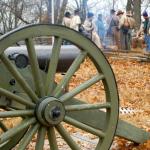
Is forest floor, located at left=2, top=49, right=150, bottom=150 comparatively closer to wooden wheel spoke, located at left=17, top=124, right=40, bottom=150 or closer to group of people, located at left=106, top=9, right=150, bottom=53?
wooden wheel spoke, located at left=17, top=124, right=40, bottom=150

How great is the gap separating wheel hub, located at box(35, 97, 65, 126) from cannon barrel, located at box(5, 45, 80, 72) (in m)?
0.47

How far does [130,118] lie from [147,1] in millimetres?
41814

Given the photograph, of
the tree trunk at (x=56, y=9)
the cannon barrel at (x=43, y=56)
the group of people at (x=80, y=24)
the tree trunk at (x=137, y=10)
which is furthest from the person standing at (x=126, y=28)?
the cannon barrel at (x=43, y=56)

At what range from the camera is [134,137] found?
5715mm

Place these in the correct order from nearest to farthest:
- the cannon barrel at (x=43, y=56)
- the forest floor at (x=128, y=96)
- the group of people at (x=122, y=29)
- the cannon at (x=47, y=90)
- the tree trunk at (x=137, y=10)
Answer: the cannon at (x=47, y=90) → the cannon barrel at (x=43, y=56) → the forest floor at (x=128, y=96) → the group of people at (x=122, y=29) → the tree trunk at (x=137, y=10)

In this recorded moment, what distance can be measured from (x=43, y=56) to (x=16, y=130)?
97 centimetres

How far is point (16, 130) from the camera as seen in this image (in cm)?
428

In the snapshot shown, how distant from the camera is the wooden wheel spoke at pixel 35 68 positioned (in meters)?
4.32

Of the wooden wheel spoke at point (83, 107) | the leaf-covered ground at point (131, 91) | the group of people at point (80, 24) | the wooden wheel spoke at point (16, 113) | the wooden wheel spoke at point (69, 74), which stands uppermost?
the wooden wheel spoke at point (69, 74)

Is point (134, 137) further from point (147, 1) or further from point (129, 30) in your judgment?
point (147, 1)

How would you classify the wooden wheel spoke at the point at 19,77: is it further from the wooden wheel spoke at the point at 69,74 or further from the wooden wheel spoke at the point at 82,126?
the wooden wheel spoke at the point at 82,126

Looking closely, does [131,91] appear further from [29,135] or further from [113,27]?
[113,27]

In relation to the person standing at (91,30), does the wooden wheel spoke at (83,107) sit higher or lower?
higher

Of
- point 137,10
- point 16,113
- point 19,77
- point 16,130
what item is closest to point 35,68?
point 19,77
